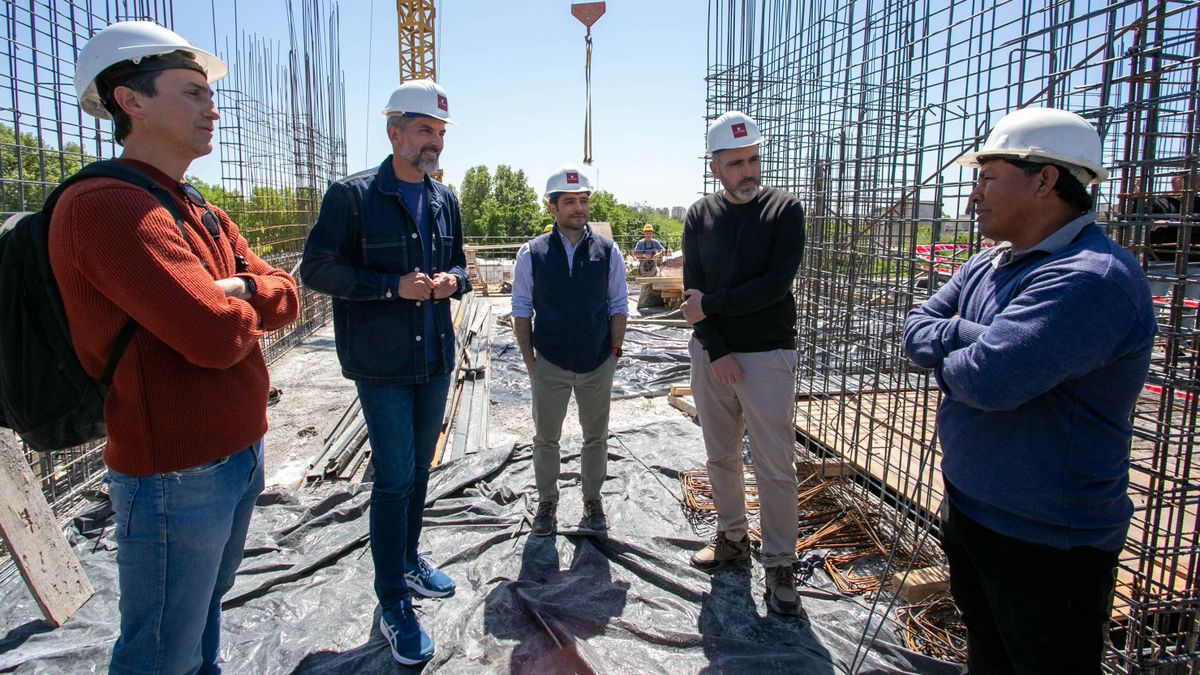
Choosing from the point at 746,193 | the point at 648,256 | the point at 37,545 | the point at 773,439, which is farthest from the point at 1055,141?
the point at 648,256

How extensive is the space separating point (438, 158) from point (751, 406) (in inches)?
69.0

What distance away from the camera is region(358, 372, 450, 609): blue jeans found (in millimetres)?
2676

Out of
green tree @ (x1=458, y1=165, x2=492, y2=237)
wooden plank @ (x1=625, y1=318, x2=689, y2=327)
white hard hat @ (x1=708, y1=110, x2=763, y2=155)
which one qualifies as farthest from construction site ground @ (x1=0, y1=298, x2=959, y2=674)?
green tree @ (x1=458, y1=165, x2=492, y2=237)

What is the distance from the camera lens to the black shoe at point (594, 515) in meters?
3.77

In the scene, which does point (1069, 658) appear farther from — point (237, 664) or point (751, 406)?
point (237, 664)

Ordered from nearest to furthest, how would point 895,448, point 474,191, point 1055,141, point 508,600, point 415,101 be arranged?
1. point 1055,141
2. point 415,101
3. point 508,600
4. point 895,448
5. point 474,191

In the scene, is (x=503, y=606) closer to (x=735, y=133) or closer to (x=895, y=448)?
(x=735, y=133)

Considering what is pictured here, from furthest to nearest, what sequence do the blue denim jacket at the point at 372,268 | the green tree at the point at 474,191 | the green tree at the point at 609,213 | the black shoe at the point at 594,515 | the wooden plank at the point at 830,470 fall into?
1. the green tree at the point at 474,191
2. the green tree at the point at 609,213
3. the wooden plank at the point at 830,470
4. the black shoe at the point at 594,515
5. the blue denim jacket at the point at 372,268

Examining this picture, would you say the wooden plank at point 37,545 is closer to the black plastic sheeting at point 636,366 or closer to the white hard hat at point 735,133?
the white hard hat at point 735,133

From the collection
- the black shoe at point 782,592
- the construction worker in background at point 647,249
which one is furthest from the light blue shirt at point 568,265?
the construction worker in background at point 647,249

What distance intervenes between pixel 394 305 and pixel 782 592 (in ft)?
6.88

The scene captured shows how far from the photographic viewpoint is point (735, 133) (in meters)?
2.96

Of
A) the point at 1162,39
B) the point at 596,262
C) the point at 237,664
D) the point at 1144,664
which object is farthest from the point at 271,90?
the point at 1144,664

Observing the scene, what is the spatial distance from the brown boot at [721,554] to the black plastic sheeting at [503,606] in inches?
2.5
